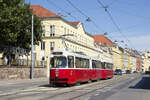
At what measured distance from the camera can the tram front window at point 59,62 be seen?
70.2 ft

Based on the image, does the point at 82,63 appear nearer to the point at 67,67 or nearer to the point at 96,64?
the point at 67,67

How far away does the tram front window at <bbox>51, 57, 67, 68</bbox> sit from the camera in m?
21.4

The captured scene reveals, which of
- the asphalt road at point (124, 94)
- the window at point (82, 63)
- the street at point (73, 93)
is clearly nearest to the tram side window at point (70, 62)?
the window at point (82, 63)

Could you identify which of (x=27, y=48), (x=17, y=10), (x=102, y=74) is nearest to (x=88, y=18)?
(x=102, y=74)

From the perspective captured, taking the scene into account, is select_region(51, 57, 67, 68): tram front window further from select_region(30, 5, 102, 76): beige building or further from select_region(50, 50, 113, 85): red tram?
select_region(30, 5, 102, 76): beige building

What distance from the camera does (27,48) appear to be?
41250 millimetres

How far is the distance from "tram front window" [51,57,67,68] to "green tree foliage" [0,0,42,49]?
1376cm

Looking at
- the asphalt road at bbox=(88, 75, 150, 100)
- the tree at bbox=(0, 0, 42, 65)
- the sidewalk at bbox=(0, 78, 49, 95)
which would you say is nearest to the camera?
the asphalt road at bbox=(88, 75, 150, 100)

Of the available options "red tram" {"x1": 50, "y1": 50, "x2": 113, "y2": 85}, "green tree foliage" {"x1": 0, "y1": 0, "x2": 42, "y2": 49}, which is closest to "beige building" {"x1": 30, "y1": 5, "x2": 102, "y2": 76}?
"green tree foliage" {"x1": 0, "y1": 0, "x2": 42, "y2": 49}

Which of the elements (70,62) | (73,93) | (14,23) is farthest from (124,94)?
(14,23)

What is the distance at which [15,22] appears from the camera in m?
34.5

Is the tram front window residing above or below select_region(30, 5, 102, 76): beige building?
below

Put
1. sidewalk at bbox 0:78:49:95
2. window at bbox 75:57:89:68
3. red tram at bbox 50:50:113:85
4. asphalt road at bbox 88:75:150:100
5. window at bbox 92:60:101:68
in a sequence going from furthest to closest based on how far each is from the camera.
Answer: window at bbox 92:60:101:68
window at bbox 75:57:89:68
red tram at bbox 50:50:113:85
sidewalk at bbox 0:78:49:95
asphalt road at bbox 88:75:150:100

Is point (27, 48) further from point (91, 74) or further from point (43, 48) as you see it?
point (43, 48)
